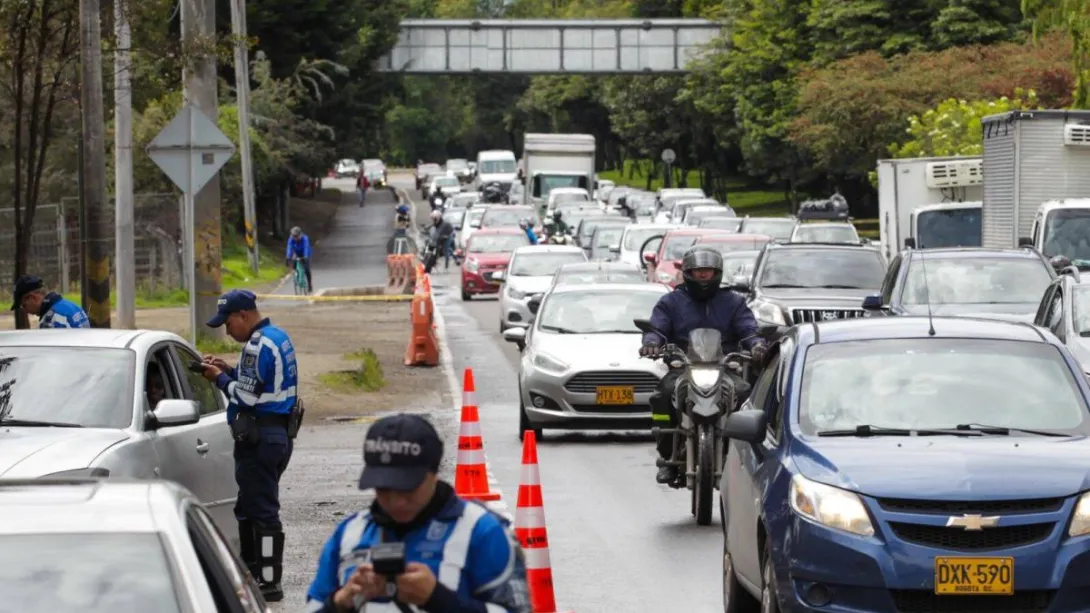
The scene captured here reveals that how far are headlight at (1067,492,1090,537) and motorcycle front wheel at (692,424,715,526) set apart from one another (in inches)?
214

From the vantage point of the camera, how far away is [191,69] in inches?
968

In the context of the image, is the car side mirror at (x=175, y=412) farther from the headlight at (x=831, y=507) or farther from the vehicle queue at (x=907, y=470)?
the headlight at (x=831, y=507)

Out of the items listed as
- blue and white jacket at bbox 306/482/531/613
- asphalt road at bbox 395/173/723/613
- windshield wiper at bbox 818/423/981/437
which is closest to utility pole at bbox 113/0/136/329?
asphalt road at bbox 395/173/723/613

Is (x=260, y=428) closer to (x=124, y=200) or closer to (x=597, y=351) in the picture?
(x=597, y=351)

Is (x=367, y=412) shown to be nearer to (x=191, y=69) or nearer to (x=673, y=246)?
(x=191, y=69)

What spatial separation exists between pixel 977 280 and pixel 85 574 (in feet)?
57.2

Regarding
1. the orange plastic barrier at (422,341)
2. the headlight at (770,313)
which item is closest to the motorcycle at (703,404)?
the headlight at (770,313)

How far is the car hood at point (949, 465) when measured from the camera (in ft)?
28.9

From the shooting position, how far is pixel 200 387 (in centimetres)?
1238

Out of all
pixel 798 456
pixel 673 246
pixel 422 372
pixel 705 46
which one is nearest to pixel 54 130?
pixel 673 246

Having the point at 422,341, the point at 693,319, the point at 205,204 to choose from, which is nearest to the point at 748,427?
the point at 693,319

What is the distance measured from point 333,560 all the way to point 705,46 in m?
90.0

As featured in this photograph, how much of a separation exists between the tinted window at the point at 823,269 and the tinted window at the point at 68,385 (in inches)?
644

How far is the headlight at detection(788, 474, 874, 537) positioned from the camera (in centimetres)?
881
